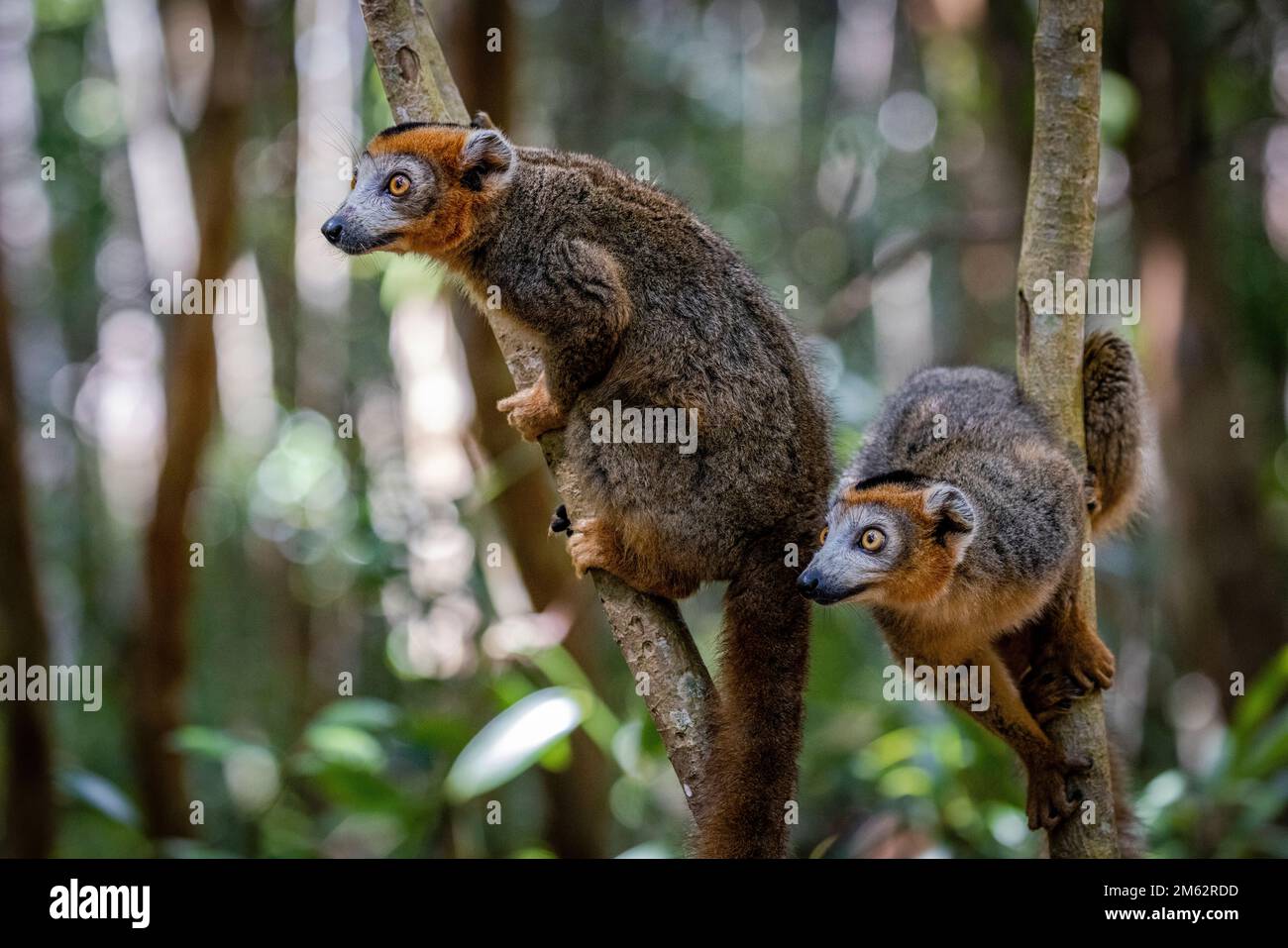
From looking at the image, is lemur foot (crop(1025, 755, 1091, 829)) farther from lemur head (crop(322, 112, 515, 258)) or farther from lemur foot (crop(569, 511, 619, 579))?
lemur head (crop(322, 112, 515, 258))

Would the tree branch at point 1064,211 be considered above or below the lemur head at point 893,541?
above

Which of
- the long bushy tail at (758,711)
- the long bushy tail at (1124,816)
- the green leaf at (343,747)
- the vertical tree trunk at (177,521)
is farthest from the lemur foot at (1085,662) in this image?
the vertical tree trunk at (177,521)

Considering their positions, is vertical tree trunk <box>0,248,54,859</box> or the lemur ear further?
vertical tree trunk <box>0,248,54,859</box>

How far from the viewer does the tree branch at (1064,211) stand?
4.57 m

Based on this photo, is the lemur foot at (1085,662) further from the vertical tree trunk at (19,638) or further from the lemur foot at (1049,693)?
the vertical tree trunk at (19,638)

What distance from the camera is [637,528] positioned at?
455 cm

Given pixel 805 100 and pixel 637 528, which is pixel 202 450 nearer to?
pixel 637 528

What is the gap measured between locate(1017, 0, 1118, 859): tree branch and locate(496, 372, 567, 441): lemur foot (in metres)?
1.76

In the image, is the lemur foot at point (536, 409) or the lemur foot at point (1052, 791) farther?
the lemur foot at point (536, 409)

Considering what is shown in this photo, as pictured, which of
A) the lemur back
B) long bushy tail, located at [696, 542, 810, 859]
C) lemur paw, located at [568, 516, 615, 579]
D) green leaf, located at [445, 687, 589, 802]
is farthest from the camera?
green leaf, located at [445, 687, 589, 802]

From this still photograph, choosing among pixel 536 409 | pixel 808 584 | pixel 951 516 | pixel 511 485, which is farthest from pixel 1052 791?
pixel 511 485

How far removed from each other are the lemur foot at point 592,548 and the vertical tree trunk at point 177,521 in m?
5.52

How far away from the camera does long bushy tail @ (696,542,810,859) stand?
4078 millimetres

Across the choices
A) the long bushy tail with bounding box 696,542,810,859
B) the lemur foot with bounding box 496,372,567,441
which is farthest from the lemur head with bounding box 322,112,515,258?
the long bushy tail with bounding box 696,542,810,859
